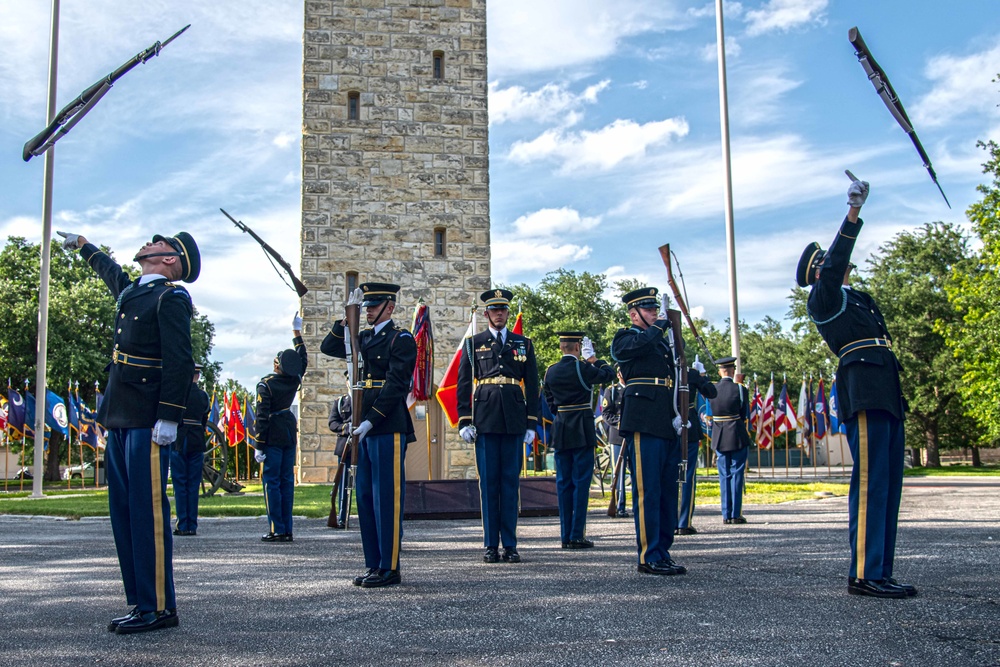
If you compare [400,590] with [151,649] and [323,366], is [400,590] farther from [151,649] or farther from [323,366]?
[323,366]

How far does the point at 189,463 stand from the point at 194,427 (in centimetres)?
45

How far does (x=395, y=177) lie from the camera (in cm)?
2714

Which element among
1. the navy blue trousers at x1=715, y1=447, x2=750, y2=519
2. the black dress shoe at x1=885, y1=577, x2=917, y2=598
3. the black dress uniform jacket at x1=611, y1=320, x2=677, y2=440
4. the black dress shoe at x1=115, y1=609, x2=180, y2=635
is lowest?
the black dress shoe at x1=115, y1=609, x2=180, y2=635

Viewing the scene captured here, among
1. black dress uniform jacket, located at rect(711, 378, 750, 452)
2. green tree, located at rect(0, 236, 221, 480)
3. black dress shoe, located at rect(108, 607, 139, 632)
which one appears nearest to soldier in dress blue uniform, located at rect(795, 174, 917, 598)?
black dress shoe, located at rect(108, 607, 139, 632)

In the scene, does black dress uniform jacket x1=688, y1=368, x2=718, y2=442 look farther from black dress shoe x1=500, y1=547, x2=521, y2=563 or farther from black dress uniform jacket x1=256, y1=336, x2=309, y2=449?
black dress uniform jacket x1=256, y1=336, x2=309, y2=449

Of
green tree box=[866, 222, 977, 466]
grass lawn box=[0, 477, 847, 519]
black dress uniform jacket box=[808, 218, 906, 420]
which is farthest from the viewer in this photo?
green tree box=[866, 222, 977, 466]

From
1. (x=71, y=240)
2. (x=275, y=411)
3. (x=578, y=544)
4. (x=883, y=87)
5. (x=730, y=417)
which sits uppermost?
(x=883, y=87)

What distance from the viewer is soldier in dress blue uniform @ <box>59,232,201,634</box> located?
5516 millimetres

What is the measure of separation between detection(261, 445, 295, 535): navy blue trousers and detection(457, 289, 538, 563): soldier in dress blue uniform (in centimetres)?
298


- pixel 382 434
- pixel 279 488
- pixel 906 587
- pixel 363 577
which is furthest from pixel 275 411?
pixel 906 587

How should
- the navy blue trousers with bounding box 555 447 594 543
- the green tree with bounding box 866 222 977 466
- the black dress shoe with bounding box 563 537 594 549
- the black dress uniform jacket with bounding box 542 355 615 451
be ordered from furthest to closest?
the green tree with bounding box 866 222 977 466
the black dress uniform jacket with bounding box 542 355 615 451
the navy blue trousers with bounding box 555 447 594 543
the black dress shoe with bounding box 563 537 594 549

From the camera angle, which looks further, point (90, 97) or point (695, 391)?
point (695, 391)

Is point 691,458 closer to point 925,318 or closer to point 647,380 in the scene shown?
point 647,380

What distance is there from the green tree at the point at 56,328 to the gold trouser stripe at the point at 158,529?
33.2 meters
